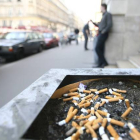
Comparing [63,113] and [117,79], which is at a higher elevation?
[117,79]

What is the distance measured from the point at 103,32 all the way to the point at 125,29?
0.99 metres

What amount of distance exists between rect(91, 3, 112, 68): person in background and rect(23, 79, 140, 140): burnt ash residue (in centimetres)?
319

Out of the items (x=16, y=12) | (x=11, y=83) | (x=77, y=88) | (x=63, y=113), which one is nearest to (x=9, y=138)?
(x=63, y=113)

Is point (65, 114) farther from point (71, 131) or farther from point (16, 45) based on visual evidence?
point (16, 45)

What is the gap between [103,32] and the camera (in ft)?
18.0

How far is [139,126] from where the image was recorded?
66.3 inches

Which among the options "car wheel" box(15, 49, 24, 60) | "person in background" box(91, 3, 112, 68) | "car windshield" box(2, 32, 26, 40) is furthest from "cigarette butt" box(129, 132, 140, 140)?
"car windshield" box(2, 32, 26, 40)

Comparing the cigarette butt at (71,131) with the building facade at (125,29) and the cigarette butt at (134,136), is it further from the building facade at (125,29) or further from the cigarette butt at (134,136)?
the building facade at (125,29)

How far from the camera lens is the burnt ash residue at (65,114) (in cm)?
146

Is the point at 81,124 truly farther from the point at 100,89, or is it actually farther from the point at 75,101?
the point at 100,89

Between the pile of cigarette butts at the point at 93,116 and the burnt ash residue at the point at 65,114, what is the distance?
5 centimetres

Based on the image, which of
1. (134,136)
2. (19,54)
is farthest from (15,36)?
(134,136)

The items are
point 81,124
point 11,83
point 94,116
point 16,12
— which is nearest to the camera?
point 81,124

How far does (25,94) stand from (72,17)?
Result: 155 metres
